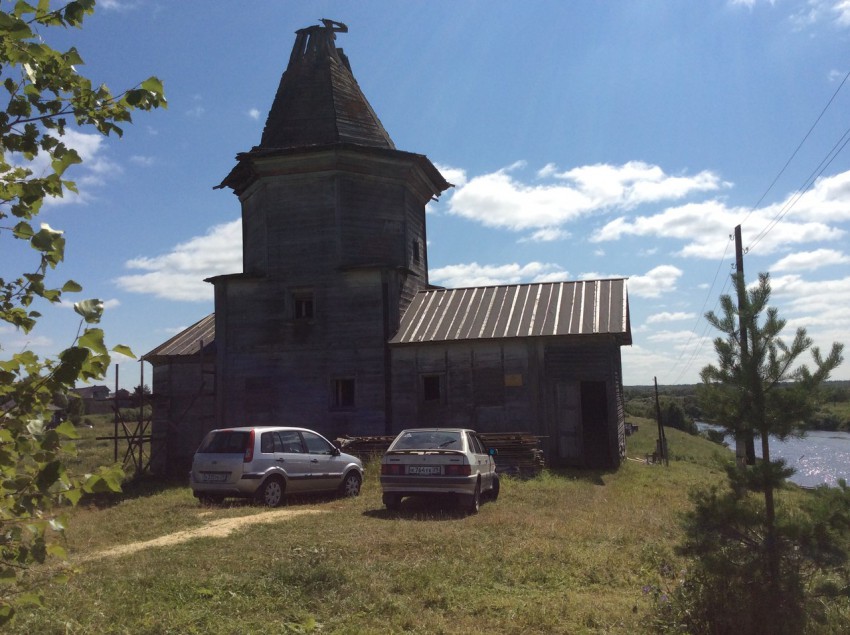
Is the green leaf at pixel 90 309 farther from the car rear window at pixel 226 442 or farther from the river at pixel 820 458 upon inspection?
the river at pixel 820 458

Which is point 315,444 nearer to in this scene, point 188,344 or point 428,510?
point 428,510

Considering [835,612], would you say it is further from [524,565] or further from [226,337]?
[226,337]

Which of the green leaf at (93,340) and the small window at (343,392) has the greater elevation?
the green leaf at (93,340)

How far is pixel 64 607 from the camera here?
6.38 metres

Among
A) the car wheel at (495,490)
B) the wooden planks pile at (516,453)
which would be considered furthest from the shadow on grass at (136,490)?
the wooden planks pile at (516,453)

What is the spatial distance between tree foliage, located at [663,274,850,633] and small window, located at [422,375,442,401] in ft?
52.2

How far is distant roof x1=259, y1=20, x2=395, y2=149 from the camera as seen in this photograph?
80.4 ft

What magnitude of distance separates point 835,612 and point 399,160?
20.1 m

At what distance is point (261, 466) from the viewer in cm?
1357

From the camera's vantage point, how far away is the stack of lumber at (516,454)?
18.4m

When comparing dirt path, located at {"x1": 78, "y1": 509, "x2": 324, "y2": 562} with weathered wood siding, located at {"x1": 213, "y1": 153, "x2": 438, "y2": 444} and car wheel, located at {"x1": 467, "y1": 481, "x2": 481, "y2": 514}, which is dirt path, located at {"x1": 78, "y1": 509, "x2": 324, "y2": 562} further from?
weathered wood siding, located at {"x1": 213, "y1": 153, "x2": 438, "y2": 444}

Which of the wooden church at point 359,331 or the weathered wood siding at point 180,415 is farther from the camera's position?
the weathered wood siding at point 180,415

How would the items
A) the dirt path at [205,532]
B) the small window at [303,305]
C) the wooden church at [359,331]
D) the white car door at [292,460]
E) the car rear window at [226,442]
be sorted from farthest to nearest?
the small window at [303,305] → the wooden church at [359,331] → the white car door at [292,460] → the car rear window at [226,442] → the dirt path at [205,532]

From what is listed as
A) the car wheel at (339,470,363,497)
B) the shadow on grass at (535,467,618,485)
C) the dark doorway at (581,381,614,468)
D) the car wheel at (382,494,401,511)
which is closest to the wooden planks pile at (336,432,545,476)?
the shadow on grass at (535,467,618,485)
